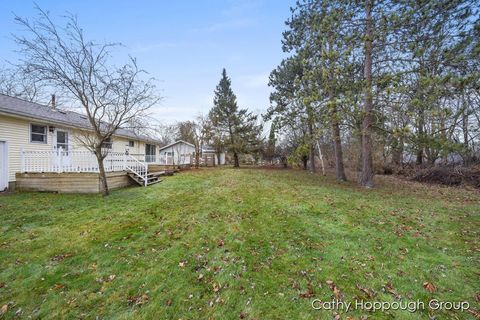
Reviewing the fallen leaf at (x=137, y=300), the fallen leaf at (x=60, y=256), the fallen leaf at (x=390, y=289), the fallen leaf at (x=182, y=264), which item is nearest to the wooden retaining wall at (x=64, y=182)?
the fallen leaf at (x=60, y=256)

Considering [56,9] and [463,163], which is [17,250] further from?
[463,163]

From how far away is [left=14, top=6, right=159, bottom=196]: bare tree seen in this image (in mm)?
7539

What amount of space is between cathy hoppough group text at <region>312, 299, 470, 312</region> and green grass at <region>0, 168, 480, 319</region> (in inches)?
3.0

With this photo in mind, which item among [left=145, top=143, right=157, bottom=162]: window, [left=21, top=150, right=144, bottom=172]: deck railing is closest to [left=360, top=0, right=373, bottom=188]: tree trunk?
[left=21, top=150, right=144, bottom=172]: deck railing

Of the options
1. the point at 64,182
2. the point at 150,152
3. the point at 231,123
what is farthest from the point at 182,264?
the point at 231,123

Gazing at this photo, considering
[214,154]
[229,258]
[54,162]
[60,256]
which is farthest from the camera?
[214,154]

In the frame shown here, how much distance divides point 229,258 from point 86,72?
830 centimetres

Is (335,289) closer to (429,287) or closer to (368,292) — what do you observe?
(368,292)

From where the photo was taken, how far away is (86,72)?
8.11 metres

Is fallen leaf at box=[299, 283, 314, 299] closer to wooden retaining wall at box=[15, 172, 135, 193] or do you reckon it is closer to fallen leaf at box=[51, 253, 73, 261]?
fallen leaf at box=[51, 253, 73, 261]

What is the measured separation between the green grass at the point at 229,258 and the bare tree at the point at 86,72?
11.7 feet

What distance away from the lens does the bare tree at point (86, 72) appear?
7.54 metres

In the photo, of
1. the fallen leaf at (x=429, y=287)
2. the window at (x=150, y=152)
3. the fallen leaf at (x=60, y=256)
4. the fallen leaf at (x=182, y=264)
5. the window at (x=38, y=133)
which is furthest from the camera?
the window at (x=150, y=152)

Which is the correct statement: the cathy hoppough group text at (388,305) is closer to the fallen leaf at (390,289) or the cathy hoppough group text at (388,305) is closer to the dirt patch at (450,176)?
the fallen leaf at (390,289)
